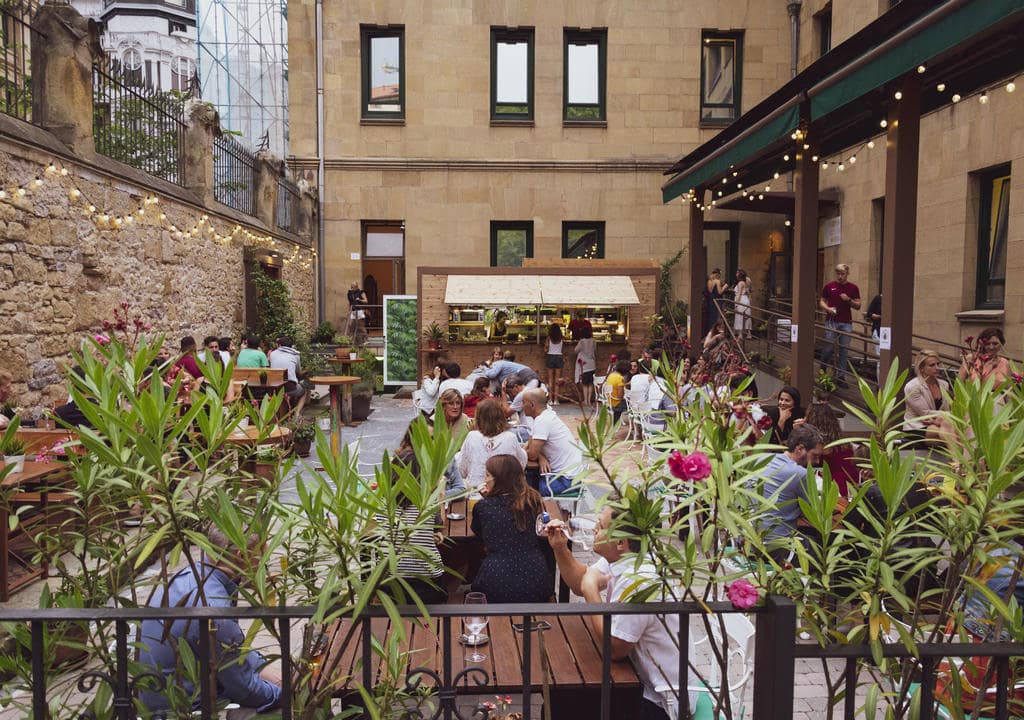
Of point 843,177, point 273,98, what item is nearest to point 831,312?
point 843,177

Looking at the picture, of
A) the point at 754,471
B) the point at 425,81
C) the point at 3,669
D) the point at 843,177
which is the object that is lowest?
the point at 3,669

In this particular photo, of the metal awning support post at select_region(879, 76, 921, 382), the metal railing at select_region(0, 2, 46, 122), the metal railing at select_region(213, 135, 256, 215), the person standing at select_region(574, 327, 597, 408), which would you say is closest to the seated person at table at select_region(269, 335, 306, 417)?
the metal railing at select_region(213, 135, 256, 215)

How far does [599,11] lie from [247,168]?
34.5 feet

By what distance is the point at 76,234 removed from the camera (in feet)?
27.6

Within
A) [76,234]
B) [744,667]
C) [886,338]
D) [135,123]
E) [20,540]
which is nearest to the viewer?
[744,667]

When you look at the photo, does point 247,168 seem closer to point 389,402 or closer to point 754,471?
point 389,402

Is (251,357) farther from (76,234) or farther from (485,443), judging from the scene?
(485,443)

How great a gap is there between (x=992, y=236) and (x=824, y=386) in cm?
388

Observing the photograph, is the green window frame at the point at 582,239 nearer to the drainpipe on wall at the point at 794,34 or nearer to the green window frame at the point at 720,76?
the green window frame at the point at 720,76

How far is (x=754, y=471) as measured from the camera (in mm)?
1852

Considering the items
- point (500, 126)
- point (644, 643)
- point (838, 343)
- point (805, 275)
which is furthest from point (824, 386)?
point (500, 126)

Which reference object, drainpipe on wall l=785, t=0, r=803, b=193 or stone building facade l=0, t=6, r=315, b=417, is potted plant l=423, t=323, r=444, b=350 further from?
drainpipe on wall l=785, t=0, r=803, b=193

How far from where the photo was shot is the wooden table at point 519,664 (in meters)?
2.68

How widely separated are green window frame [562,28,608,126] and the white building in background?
32471 mm
